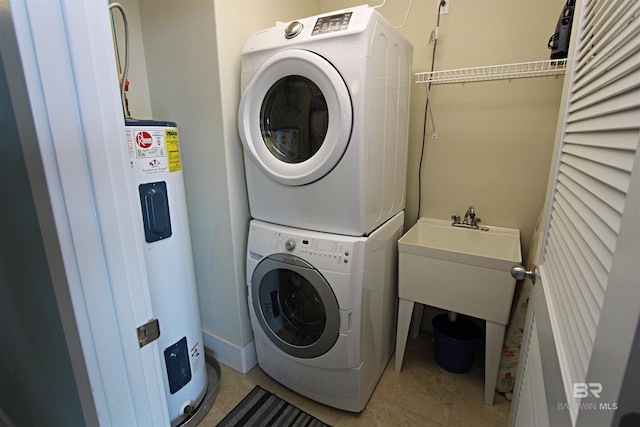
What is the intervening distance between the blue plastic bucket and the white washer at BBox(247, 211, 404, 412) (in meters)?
0.32

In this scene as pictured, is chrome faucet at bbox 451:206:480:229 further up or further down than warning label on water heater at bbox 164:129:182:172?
further down

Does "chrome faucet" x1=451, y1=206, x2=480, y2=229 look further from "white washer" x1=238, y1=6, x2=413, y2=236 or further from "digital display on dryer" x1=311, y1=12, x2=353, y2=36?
"digital display on dryer" x1=311, y1=12, x2=353, y2=36

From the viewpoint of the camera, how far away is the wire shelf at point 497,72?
138cm

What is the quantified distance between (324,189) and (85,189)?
87 cm

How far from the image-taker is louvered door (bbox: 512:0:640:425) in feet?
1.21

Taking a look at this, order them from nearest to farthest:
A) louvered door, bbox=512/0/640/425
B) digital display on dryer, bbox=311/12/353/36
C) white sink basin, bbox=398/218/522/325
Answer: louvered door, bbox=512/0/640/425, digital display on dryer, bbox=311/12/353/36, white sink basin, bbox=398/218/522/325

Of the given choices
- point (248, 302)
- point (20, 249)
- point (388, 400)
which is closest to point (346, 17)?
point (20, 249)

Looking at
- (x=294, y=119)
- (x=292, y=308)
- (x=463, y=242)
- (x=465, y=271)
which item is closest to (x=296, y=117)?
(x=294, y=119)

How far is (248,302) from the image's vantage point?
1.62m

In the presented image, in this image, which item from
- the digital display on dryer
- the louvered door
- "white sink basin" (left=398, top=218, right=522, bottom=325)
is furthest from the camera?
"white sink basin" (left=398, top=218, right=522, bottom=325)

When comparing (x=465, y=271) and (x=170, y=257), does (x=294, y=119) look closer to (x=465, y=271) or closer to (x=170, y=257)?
(x=170, y=257)

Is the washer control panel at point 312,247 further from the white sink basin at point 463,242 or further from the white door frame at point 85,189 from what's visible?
the white door frame at point 85,189

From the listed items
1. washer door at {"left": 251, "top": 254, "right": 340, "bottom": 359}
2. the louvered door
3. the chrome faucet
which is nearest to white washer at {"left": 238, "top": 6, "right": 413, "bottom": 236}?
washer door at {"left": 251, "top": 254, "right": 340, "bottom": 359}

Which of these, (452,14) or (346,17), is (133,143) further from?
(452,14)
